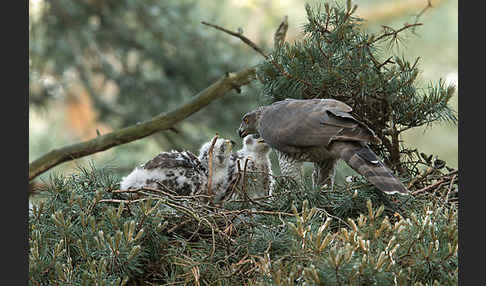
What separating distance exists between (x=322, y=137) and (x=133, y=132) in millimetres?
1422

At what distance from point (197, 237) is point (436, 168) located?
1.07 metres

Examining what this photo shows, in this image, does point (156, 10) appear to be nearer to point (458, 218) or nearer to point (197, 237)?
point (197, 237)

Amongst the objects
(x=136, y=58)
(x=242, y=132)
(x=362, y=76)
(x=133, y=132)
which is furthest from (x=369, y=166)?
(x=136, y=58)

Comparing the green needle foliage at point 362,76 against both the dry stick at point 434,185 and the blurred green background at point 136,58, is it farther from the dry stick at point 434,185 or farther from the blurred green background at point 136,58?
the blurred green background at point 136,58

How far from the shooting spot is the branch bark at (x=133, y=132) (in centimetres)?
369

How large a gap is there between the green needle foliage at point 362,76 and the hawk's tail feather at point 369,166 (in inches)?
8.1

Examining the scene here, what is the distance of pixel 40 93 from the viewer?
6352 mm

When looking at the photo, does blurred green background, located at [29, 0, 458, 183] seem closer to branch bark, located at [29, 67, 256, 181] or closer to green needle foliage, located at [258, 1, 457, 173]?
branch bark, located at [29, 67, 256, 181]

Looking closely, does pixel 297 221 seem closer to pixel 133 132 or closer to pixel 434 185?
pixel 434 185

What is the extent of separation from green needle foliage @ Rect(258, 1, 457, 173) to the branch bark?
2.76ft

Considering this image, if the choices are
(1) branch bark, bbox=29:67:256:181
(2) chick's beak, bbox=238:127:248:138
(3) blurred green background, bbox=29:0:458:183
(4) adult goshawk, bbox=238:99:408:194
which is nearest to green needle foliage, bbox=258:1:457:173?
(4) adult goshawk, bbox=238:99:408:194

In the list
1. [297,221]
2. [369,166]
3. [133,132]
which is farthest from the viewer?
[133,132]

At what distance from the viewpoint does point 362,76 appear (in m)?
2.64

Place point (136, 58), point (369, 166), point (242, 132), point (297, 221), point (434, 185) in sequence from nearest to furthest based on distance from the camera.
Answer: point (297, 221)
point (369, 166)
point (434, 185)
point (242, 132)
point (136, 58)
